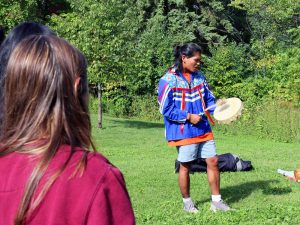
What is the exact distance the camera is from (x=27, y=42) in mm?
1816

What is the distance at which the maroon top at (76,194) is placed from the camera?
Answer: 5.52 feet

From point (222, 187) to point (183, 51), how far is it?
8.43ft

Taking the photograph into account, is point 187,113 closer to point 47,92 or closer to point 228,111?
point 228,111

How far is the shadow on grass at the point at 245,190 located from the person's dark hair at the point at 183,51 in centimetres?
191

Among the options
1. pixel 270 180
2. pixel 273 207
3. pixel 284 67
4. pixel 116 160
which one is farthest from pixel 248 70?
pixel 273 207

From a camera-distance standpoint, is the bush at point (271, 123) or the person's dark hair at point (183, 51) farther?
the bush at point (271, 123)

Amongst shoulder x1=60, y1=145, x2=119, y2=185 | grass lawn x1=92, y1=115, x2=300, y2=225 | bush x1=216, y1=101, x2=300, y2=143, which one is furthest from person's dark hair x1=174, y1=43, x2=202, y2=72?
bush x1=216, y1=101, x2=300, y2=143

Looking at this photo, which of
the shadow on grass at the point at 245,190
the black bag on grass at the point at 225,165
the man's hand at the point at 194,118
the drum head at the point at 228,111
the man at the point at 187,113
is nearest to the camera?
the drum head at the point at 228,111

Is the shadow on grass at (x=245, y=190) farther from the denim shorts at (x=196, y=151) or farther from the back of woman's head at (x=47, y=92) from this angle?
the back of woman's head at (x=47, y=92)

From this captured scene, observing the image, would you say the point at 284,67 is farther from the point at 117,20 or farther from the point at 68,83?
the point at 68,83

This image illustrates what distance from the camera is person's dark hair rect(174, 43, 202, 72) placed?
6680 mm

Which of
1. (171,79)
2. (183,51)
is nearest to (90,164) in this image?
(171,79)

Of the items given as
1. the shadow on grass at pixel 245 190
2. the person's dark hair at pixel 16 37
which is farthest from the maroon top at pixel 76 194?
the shadow on grass at pixel 245 190

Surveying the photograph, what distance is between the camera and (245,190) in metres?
8.12
